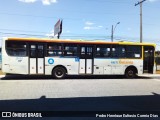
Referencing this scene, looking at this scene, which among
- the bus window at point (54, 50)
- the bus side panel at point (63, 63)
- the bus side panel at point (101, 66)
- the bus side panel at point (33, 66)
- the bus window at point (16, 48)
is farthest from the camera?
the bus side panel at point (101, 66)

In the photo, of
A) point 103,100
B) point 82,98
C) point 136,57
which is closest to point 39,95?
point 82,98

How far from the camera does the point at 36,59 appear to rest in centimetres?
2102

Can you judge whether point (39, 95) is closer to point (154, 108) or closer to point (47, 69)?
point (154, 108)

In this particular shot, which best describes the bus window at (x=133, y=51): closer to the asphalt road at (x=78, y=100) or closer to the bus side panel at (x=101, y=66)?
the bus side panel at (x=101, y=66)

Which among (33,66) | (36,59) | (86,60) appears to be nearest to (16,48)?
(36,59)

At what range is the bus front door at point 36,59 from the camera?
20.9m

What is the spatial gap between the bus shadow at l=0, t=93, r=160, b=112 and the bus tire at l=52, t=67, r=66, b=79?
868 centimetres

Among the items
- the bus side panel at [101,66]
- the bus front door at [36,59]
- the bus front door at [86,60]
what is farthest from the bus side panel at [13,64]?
the bus side panel at [101,66]

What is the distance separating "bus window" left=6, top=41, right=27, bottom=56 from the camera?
20.8 metres

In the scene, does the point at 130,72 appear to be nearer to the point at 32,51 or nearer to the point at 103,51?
the point at 103,51

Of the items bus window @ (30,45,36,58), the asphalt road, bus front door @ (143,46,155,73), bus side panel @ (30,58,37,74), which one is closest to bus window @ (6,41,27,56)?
bus window @ (30,45,36,58)

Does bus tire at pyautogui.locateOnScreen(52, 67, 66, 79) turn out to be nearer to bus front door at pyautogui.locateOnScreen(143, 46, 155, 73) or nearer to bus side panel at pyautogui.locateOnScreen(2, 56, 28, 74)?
bus side panel at pyautogui.locateOnScreen(2, 56, 28, 74)

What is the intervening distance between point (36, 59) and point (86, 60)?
344 cm

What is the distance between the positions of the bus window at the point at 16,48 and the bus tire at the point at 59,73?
7.56ft
